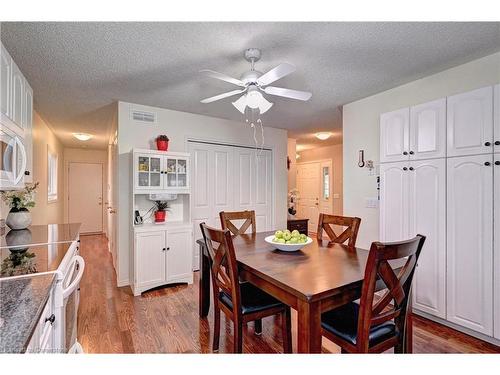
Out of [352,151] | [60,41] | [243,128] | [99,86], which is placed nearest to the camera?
[60,41]

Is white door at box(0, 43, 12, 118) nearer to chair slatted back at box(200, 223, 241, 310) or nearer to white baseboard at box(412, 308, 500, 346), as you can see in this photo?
chair slatted back at box(200, 223, 241, 310)

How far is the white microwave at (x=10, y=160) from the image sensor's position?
167cm

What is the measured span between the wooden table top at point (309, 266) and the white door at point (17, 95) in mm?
2097

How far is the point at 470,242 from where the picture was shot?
2.07 meters

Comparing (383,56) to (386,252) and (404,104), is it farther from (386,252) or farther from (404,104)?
(386,252)

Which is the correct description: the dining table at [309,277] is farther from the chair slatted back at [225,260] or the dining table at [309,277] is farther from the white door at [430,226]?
the white door at [430,226]

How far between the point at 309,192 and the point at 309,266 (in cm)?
591

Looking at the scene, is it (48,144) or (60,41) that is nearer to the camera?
(60,41)

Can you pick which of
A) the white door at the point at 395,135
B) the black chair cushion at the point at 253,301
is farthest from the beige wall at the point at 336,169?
the black chair cushion at the point at 253,301

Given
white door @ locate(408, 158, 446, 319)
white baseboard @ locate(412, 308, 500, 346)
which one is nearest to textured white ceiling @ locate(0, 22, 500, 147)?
white door @ locate(408, 158, 446, 319)

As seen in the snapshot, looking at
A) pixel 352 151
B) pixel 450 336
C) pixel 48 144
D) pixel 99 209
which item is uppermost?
pixel 48 144

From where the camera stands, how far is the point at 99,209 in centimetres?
693
